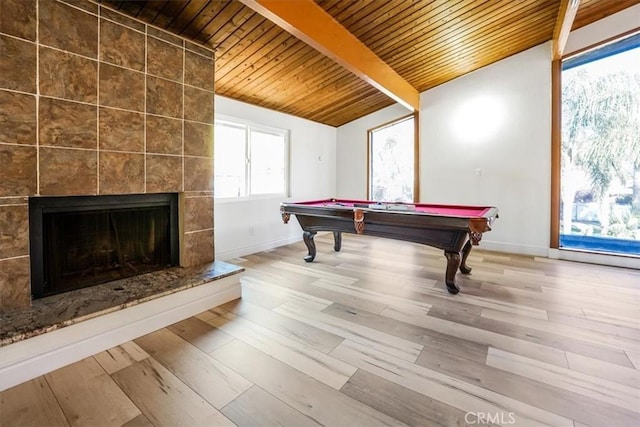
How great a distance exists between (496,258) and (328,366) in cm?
354

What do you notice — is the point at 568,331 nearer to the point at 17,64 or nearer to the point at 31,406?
the point at 31,406

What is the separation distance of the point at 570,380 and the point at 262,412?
166cm

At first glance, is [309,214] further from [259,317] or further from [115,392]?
[115,392]

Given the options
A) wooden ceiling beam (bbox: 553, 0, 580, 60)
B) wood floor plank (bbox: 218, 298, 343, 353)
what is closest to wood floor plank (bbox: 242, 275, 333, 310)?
wood floor plank (bbox: 218, 298, 343, 353)

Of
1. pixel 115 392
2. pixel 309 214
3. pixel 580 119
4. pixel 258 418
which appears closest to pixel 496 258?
pixel 580 119

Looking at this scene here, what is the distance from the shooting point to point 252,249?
185 inches

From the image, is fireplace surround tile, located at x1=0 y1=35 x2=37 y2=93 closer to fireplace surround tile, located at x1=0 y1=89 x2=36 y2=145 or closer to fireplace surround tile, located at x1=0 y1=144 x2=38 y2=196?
fireplace surround tile, located at x1=0 y1=89 x2=36 y2=145

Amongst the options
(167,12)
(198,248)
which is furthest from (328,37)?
(198,248)

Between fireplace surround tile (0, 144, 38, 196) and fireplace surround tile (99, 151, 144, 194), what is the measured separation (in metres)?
0.38

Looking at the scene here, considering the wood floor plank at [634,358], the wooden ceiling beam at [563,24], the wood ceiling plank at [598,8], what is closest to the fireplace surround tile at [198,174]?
the wood floor plank at [634,358]

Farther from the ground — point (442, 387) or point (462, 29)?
point (462, 29)

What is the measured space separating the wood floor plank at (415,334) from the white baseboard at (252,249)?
2209 millimetres

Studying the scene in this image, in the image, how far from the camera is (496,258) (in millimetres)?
4301

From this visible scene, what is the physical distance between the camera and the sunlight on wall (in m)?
4.71
